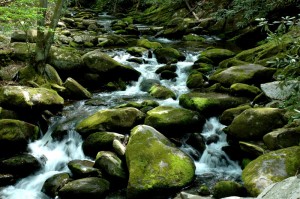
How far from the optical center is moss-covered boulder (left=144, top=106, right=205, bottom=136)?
7723 millimetres

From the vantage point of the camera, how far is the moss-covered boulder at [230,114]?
798cm

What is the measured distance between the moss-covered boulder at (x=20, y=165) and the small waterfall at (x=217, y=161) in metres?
3.84

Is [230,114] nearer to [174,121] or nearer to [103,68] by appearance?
[174,121]

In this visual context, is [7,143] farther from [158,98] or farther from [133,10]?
[133,10]

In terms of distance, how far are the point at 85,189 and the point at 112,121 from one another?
2337 mm

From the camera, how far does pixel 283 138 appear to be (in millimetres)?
6008

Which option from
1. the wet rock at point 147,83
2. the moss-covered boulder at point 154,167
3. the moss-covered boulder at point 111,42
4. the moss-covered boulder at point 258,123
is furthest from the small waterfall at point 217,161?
the moss-covered boulder at point 111,42

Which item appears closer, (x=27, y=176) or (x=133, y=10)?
(x=27, y=176)

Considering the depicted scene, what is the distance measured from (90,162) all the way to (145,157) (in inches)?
57.1

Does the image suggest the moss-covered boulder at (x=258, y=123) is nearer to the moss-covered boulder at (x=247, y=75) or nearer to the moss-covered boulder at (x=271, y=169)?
the moss-covered boulder at (x=271, y=169)

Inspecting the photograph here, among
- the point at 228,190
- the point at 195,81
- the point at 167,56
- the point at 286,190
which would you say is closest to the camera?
the point at 286,190

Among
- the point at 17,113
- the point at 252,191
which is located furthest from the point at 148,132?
the point at 17,113

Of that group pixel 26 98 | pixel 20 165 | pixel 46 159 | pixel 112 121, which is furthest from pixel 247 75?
pixel 20 165

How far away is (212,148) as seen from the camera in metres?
7.55
